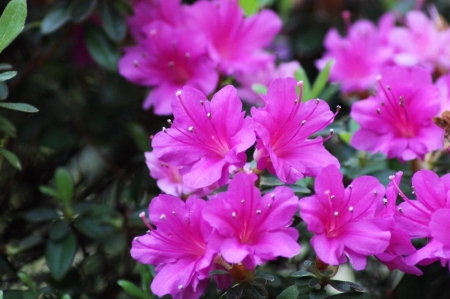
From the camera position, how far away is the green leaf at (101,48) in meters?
1.42

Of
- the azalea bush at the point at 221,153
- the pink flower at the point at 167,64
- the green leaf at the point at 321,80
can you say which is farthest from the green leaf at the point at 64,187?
the green leaf at the point at 321,80

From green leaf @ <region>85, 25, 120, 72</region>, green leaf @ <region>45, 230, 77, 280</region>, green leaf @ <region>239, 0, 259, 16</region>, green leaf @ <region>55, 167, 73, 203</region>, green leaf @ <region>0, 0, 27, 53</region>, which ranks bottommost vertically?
green leaf @ <region>45, 230, 77, 280</region>

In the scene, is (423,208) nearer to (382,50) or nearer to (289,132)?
(289,132)

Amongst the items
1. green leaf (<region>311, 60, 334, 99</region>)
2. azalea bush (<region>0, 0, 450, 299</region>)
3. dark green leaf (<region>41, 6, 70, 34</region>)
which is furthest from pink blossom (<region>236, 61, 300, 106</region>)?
dark green leaf (<region>41, 6, 70, 34</region>)

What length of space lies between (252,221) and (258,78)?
2.18ft

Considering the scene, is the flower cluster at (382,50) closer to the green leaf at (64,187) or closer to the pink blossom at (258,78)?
the pink blossom at (258,78)

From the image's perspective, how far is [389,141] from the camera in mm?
1126

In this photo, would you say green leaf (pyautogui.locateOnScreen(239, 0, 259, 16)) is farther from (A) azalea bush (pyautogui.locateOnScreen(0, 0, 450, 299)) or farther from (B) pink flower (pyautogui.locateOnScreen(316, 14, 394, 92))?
(B) pink flower (pyautogui.locateOnScreen(316, 14, 394, 92))

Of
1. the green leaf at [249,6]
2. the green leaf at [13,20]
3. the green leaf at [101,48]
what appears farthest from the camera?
the green leaf at [249,6]

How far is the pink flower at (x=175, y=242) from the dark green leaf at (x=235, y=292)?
41 millimetres

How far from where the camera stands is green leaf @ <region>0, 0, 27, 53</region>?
993 mm

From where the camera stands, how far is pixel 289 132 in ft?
3.15

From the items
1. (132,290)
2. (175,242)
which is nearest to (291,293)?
(175,242)

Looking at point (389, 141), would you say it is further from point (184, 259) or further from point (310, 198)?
point (184, 259)
